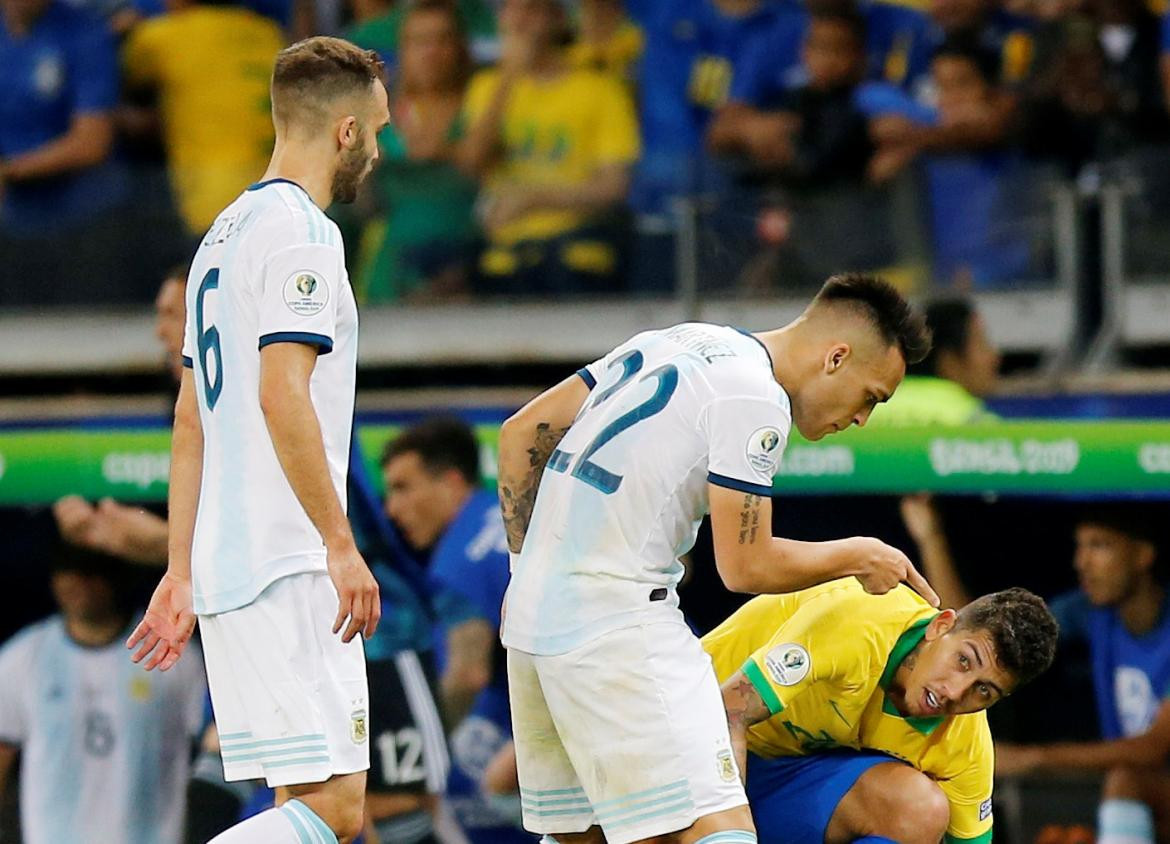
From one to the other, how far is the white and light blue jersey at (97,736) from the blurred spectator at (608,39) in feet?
8.55

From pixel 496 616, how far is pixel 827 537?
1139 mm

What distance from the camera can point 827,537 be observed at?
6.62m

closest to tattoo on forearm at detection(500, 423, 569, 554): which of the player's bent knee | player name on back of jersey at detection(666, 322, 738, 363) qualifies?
player name on back of jersey at detection(666, 322, 738, 363)

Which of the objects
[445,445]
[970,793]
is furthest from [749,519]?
[445,445]

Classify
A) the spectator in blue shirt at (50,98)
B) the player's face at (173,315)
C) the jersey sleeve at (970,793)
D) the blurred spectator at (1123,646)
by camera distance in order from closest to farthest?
1. the jersey sleeve at (970,793)
2. the player's face at (173,315)
3. the blurred spectator at (1123,646)
4. the spectator in blue shirt at (50,98)

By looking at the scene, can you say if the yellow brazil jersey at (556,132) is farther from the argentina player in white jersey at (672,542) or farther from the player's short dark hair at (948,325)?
the argentina player in white jersey at (672,542)

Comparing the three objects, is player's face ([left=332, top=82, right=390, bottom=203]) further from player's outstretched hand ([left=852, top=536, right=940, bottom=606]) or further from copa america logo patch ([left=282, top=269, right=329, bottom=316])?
player's outstretched hand ([left=852, top=536, right=940, bottom=606])

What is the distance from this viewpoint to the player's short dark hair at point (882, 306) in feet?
12.7

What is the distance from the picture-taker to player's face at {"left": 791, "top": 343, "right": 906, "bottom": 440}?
3844 mm

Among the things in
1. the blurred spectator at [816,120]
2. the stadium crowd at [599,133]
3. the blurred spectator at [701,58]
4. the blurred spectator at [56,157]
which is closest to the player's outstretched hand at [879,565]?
the stadium crowd at [599,133]

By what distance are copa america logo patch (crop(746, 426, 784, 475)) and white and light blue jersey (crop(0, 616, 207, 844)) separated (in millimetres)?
3693

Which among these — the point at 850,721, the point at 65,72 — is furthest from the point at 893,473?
the point at 65,72

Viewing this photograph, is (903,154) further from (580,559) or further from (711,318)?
(580,559)

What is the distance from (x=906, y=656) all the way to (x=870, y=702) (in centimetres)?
17
